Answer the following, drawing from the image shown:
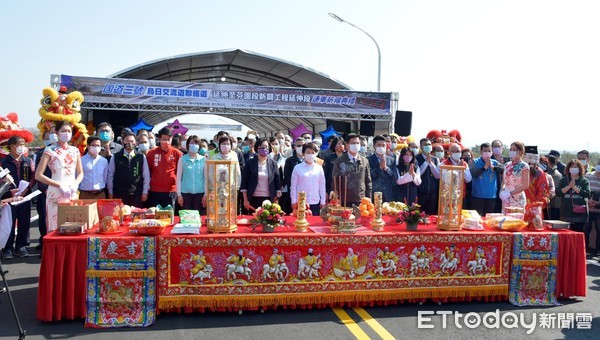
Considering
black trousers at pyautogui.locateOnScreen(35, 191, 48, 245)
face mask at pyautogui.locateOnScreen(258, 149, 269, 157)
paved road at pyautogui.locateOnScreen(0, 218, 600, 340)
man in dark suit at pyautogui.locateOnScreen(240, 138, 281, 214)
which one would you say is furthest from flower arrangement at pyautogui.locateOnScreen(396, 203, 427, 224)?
black trousers at pyautogui.locateOnScreen(35, 191, 48, 245)

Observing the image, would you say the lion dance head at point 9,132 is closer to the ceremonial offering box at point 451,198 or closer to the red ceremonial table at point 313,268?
the red ceremonial table at point 313,268

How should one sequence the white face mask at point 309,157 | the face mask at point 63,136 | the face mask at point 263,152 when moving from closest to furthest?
the face mask at point 63,136 → the white face mask at point 309,157 → the face mask at point 263,152

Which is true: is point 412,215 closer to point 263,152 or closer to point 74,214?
point 263,152

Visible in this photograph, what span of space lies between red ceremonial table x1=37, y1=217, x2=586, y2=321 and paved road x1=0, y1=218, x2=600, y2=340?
10 cm

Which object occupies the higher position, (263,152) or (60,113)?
(60,113)

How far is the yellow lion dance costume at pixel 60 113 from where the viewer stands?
6711 mm

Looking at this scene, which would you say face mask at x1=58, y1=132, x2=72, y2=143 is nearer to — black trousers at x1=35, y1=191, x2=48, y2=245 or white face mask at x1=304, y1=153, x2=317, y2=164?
black trousers at x1=35, y1=191, x2=48, y2=245

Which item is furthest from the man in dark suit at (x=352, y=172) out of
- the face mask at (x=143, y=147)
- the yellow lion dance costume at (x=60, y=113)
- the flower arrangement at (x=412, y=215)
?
the yellow lion dance costume at (x=60, y=113)

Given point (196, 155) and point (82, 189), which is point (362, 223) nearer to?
point (196, 155)

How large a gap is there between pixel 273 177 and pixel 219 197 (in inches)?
78.1

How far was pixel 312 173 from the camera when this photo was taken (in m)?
5.43

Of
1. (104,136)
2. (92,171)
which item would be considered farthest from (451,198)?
(104,136)

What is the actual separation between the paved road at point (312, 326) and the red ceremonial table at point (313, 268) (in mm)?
97

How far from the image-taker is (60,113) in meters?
6.77
